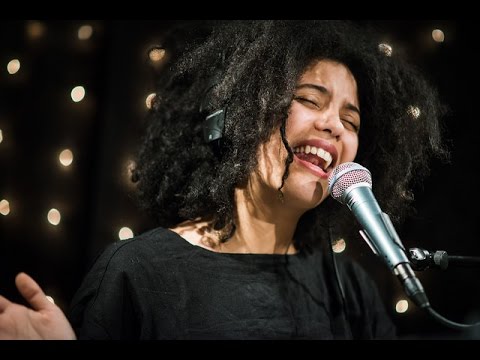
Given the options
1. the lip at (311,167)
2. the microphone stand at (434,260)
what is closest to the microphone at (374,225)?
the microphone stand at (434,260)

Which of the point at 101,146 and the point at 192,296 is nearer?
the point at 192,296

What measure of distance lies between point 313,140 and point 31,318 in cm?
90

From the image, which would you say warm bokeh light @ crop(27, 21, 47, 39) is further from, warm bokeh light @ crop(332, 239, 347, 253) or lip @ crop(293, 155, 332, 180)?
warm bokeh light @ crop(332, 239, 347, 253)

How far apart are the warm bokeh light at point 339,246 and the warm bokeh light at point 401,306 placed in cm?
31

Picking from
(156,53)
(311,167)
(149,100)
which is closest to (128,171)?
(149,100)

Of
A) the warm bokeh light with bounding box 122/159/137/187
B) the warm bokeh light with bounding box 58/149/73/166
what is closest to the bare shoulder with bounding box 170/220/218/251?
the warm bokeh light with bounding box 122/159/137/187

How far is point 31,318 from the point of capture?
1.33 meters

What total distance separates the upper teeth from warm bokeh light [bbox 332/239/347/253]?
18.1 inches

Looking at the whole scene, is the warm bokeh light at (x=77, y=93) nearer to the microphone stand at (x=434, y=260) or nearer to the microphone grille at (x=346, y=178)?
the microphone grille at (x=346, y=178)

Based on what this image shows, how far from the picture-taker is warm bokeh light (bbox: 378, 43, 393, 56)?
191 centimetres

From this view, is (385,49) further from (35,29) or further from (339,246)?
(35,29)

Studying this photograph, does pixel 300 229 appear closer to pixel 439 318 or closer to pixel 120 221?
pixel 120 221

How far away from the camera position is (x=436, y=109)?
1870 millimetres

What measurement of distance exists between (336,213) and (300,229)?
136 mm
